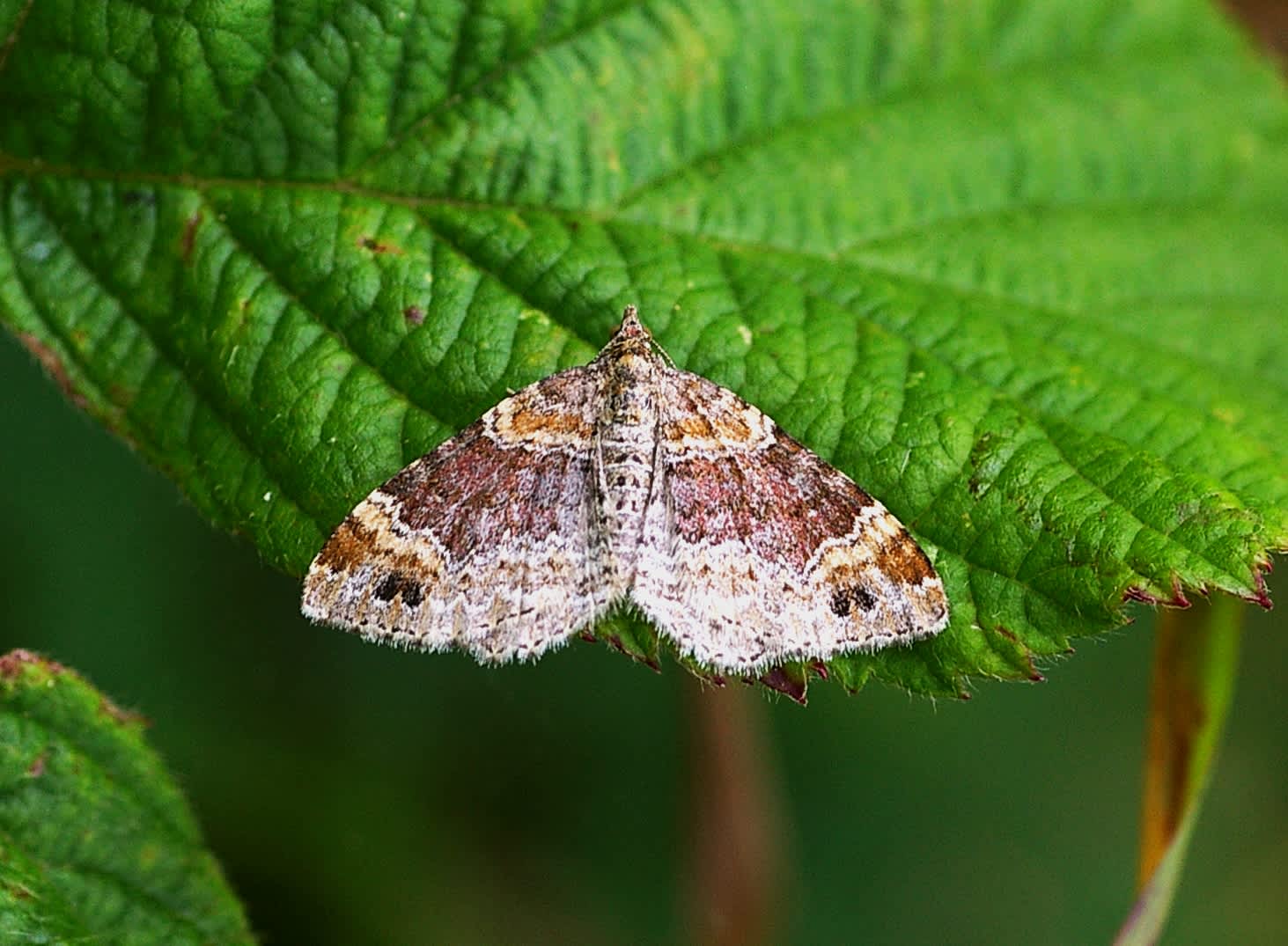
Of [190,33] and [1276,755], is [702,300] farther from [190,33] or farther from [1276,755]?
[1276,755]

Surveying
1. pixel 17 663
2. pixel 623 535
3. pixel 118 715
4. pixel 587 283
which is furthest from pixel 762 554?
pixel 17 663

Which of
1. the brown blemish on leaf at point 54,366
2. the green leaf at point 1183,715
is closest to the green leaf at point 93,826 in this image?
the brown blemish on leaf at point 54,366

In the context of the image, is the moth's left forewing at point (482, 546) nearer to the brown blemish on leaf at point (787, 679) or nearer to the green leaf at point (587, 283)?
the green leaf at point (587, 283)

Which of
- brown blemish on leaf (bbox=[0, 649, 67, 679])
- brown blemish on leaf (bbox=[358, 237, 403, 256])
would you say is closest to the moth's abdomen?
brown blemish on leaf (bbox=[358, 237, 403, 256])

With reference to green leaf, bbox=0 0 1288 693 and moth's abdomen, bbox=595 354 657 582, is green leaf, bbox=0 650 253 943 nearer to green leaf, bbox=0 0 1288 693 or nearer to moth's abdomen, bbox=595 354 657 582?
green leaf, bbox=0 0 1288 693

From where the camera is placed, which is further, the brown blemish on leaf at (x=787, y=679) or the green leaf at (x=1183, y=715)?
the green leaf at (x=1183, y=715)

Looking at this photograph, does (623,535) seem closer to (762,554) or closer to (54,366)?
(762,554)
